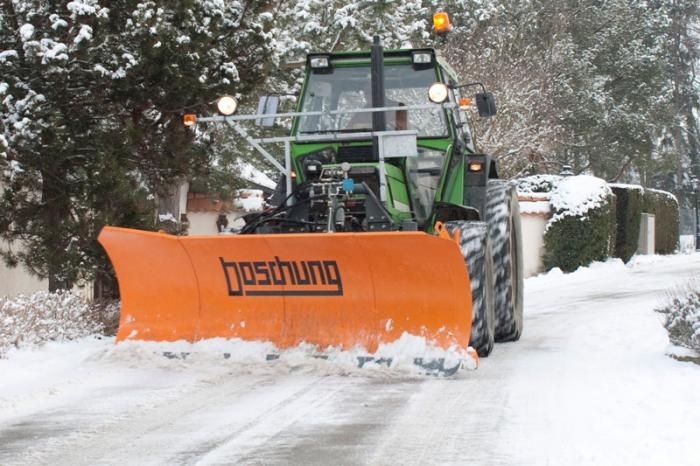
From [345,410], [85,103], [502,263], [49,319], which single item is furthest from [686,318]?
[85,103]

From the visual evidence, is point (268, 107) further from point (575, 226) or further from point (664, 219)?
point (664, 219)

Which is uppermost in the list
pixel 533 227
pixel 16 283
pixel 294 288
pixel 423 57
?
pixel 423 57

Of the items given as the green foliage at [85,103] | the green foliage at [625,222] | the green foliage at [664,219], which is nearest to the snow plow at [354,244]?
the green foliage at [85,103]

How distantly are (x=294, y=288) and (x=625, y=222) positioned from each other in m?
16.5

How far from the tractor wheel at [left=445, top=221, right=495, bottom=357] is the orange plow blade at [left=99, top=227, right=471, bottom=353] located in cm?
52

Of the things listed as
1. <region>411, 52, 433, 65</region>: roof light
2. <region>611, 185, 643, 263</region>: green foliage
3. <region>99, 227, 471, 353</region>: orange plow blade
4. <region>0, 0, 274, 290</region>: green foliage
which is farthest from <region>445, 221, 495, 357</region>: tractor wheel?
<region>611, 185, 643, 263</region>: green foliage

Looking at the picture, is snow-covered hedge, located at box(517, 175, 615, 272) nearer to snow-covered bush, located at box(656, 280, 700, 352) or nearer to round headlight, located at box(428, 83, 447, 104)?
snow-covered bush, located at box(656, 280, 700, 352)

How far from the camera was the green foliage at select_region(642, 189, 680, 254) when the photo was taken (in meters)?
24.6

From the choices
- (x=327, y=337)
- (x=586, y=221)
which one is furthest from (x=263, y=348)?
(x=586, y=221)

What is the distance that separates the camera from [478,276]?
6465mm

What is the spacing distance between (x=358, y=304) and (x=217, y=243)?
3.59ft

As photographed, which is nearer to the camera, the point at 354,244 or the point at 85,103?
the point at 354,244

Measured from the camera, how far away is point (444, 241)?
5703 millimetres

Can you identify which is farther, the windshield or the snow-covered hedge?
the snow-covered hedge
